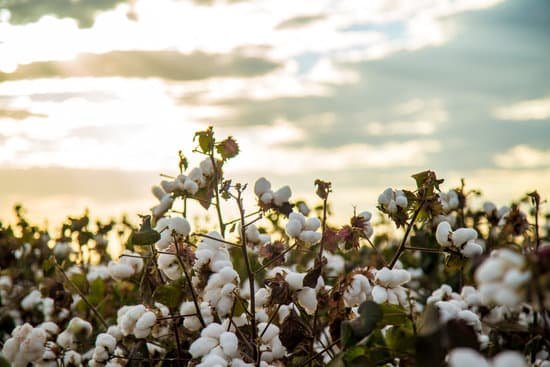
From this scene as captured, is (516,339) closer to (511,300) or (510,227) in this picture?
(510,227)

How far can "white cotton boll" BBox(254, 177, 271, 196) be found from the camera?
253 centimetres

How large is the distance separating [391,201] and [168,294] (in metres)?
0.86

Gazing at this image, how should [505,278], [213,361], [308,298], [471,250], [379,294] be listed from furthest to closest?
[471,250] → [308,298] → [379,294] → [213,361] → [505,278]

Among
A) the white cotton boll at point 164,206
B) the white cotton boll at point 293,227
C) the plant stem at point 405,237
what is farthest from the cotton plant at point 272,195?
the plant stem at point 405,237

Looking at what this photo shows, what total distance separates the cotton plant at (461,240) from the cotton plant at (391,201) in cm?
18

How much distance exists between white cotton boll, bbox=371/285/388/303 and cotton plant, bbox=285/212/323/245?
0.35 m

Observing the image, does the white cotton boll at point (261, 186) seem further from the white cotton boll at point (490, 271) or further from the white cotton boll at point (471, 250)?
the white cotton boll at point (490, 271)

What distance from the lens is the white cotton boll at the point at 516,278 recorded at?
3.96 ft

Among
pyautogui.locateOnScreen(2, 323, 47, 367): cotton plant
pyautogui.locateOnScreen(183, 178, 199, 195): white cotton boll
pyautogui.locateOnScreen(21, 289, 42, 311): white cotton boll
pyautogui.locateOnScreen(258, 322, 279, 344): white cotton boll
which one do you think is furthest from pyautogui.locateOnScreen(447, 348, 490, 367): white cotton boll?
pyautogui.locateOnScreen(21, 289, 42, 311): white cotton boll

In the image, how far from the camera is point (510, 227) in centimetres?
333

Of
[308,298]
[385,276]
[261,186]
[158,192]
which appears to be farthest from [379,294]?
[158,192]

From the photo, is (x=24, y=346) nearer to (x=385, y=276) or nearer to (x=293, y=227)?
(x=293, y=227)

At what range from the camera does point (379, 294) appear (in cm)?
210

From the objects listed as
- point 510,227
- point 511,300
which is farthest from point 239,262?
point 511,300
